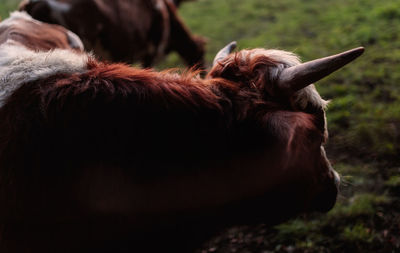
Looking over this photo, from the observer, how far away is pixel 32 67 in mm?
1828

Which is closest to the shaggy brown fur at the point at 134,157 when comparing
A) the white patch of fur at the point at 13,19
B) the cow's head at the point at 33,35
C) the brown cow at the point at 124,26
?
the cow's head at the point at 33,35

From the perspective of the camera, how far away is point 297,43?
6605 mm

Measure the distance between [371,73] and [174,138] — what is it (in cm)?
396

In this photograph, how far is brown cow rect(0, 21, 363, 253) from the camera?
5.48ft

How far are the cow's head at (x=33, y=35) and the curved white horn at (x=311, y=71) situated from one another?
5.96 feet

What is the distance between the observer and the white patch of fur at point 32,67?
1.76 metres

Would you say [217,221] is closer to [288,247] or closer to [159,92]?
[159,92]

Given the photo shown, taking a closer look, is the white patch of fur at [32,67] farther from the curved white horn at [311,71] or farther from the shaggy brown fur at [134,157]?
the curved white horn at [311,71]

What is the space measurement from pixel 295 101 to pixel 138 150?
761 millimetres

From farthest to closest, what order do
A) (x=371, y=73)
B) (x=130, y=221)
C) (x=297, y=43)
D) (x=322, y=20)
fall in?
1. (x=322, y=20)
2. (x=297, y=43)
3. (x=371, y=73)
4. (x=130, y=221)

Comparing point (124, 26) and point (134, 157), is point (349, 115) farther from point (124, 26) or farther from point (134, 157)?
point (134, 157)

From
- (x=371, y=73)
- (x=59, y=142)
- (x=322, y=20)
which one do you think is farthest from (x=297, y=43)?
(x=59, y=142)

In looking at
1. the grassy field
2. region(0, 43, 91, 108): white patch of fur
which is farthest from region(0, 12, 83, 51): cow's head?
the grassy field

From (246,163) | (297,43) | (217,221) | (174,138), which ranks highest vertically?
(174,138)
